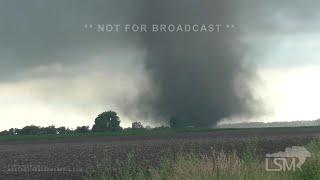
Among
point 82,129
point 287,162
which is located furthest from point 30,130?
point 287,162

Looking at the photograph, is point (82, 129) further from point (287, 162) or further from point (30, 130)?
point (287, 162)

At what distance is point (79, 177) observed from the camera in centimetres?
2522

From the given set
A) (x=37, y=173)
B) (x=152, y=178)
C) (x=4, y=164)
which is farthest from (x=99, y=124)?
(x=152, y=178)

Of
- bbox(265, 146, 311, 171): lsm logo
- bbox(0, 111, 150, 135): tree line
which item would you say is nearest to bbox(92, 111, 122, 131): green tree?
bbox(0, 111, 150, 135): tree line

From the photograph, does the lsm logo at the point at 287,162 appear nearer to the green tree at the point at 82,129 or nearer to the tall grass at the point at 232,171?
the tall grass at the point at 232,171

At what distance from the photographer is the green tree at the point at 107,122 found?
431 ft

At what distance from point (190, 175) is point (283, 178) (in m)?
2.33

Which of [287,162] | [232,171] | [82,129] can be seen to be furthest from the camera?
[82,129]

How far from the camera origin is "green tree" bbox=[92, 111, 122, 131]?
131500 millimetres

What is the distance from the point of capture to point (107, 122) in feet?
438

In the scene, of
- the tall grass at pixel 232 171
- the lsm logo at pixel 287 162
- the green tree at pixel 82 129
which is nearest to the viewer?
the tall grass at pixel 232 171

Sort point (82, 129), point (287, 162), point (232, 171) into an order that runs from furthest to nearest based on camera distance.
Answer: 1. point (82, 129)
2. point (287, 162)
3. point (232, 171)

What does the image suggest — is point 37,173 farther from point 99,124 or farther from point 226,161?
point 99,124

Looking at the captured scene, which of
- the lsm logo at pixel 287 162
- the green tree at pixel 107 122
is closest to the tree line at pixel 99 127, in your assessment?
the green tree at pixel 107 122
